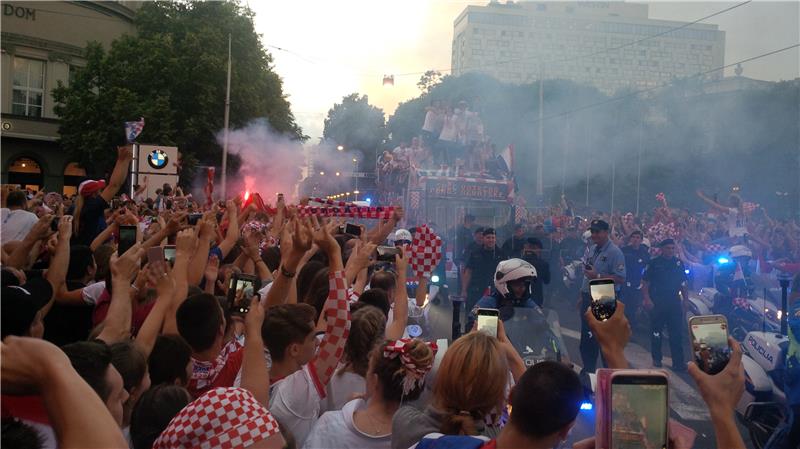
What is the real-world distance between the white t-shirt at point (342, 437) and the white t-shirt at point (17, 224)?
4.92 meters

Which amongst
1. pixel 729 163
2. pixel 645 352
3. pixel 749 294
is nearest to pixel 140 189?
pixel 645 352

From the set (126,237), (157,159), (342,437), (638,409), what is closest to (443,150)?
(157,159)

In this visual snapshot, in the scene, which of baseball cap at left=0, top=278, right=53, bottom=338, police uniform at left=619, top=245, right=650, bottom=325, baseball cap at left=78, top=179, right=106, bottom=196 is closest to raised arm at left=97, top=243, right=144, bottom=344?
baseball cap at left=0, top=278, right=53, bottom=338

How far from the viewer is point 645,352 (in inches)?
387

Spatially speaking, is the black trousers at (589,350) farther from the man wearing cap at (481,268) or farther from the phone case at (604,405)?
the phone case at (604,405)

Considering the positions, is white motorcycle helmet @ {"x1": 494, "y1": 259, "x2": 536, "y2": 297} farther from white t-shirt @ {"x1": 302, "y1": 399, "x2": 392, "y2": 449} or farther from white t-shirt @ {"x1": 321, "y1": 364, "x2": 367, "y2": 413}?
white t-shirt @ {"x1": 302, "y1": 399, "x2": 392, "y2": 449}

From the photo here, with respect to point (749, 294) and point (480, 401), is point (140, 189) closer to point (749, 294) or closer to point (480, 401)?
point (749, 294)

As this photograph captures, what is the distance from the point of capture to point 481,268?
9.23m

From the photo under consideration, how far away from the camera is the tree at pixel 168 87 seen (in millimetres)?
30812

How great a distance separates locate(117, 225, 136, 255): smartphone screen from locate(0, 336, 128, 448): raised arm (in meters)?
3.97

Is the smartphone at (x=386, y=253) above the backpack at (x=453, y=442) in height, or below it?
above

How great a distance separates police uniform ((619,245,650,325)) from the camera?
31.2ft

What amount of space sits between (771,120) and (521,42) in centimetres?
4543

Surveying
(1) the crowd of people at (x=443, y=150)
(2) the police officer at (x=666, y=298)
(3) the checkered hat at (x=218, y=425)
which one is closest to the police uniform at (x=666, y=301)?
(2) the police officer at (x=666, y=298)
